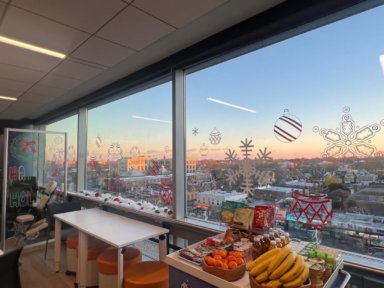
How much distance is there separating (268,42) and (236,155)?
1018mm

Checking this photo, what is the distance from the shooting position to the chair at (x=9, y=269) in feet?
5.46

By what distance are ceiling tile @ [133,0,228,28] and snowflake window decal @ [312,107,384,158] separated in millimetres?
1210

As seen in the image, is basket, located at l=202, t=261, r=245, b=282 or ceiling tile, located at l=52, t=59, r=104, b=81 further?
ceiling tile, located at l=52, t=59, r=104, b=81

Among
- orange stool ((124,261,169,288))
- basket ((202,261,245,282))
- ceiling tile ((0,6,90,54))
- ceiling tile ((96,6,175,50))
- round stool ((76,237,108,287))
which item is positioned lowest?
round stool ((76,237,108,287))

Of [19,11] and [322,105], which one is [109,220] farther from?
[322,105]

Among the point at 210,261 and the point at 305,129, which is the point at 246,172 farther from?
the point at 210,261

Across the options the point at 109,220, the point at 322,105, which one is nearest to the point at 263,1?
the point at 322,105

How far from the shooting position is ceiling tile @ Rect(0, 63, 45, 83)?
2.90 meters

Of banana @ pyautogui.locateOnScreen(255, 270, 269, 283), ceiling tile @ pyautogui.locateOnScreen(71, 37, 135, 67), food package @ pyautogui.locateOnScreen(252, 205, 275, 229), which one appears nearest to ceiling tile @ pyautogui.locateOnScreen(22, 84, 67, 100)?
ceiling tile @ pyautogui.locateOnScreen(71, 37, 135, 67)

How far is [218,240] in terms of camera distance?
1.77 meters

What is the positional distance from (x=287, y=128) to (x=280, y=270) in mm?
1149

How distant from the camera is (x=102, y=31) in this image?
2113 millimetres

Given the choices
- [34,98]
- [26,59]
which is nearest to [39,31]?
[26,59]

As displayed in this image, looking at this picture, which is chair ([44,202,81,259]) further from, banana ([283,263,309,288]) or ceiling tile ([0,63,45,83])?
banana ([283,263,309,288])
